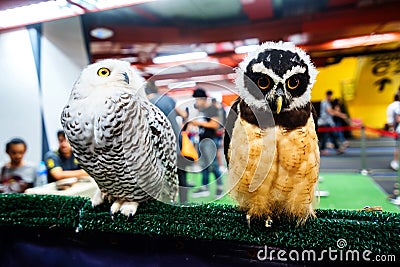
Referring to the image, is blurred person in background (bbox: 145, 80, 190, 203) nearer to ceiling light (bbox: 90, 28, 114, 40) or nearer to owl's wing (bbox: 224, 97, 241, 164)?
owl's wing (bbox: 224, 97, 241, 164)

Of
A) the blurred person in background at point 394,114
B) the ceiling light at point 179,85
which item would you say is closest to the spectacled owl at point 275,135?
the ceiling light at point 179,85

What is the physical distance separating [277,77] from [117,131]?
0.38 m

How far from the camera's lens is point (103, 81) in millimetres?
703

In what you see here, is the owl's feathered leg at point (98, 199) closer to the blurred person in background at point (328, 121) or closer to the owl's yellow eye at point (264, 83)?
the owl's yellow eye at point (264, 83)

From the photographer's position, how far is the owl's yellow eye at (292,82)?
58 cm

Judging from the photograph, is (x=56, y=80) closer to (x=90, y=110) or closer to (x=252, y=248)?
(x=90, y=110)

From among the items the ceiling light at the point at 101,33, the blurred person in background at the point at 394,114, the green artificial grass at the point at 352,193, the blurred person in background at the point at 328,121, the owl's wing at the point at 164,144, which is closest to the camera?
the owl's wing at the point at 164,144

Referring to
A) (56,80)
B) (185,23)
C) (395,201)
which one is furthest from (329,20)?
(56,80)

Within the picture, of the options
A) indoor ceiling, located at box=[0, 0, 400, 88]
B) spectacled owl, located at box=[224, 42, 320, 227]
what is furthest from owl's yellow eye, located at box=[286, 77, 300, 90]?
indoor ceiling, located at box=[0, 0, 400, 88]

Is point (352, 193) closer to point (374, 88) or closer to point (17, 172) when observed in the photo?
point (374, 88)

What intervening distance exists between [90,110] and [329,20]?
3048mm

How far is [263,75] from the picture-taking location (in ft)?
1.91

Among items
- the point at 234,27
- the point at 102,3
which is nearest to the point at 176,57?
the point at 234,27

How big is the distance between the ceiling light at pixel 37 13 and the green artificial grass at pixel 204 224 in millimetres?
2195
